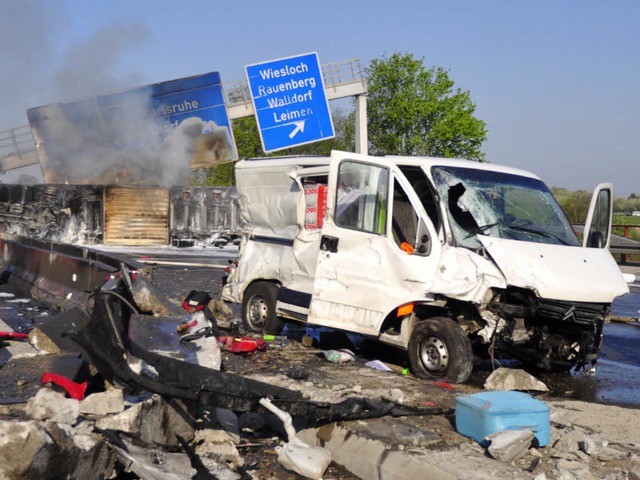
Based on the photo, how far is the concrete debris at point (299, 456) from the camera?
5047mm

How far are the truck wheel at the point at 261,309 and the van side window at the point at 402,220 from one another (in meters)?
2.13

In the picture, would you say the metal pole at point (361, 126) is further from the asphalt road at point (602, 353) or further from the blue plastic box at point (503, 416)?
the blue plastic box at point (503, 416)

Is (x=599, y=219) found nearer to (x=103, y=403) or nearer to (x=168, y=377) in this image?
(x=168, y=377)

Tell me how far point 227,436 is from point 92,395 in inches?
40.6

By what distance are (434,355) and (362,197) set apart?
5.83 feet

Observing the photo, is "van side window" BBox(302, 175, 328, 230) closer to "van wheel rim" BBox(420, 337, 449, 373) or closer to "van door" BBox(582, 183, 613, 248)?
"van wheel rim" BBox(420, 337, 449, 373)

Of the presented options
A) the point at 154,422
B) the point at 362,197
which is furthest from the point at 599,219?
the point at 154,422

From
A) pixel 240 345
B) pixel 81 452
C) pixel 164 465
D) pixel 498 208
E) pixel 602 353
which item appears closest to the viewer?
pixel 81 452

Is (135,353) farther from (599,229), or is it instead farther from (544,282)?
(599,229)

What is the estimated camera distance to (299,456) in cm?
509

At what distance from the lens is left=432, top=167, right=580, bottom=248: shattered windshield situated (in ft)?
25.5

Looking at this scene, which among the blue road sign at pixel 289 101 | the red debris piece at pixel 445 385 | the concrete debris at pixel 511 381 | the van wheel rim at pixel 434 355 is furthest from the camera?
the blue road sign at pixel 289 101

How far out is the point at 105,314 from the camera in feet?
16.8

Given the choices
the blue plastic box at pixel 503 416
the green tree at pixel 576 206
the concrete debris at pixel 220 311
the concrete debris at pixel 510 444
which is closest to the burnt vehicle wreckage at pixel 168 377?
the blue plastic box at pixel 503 416
